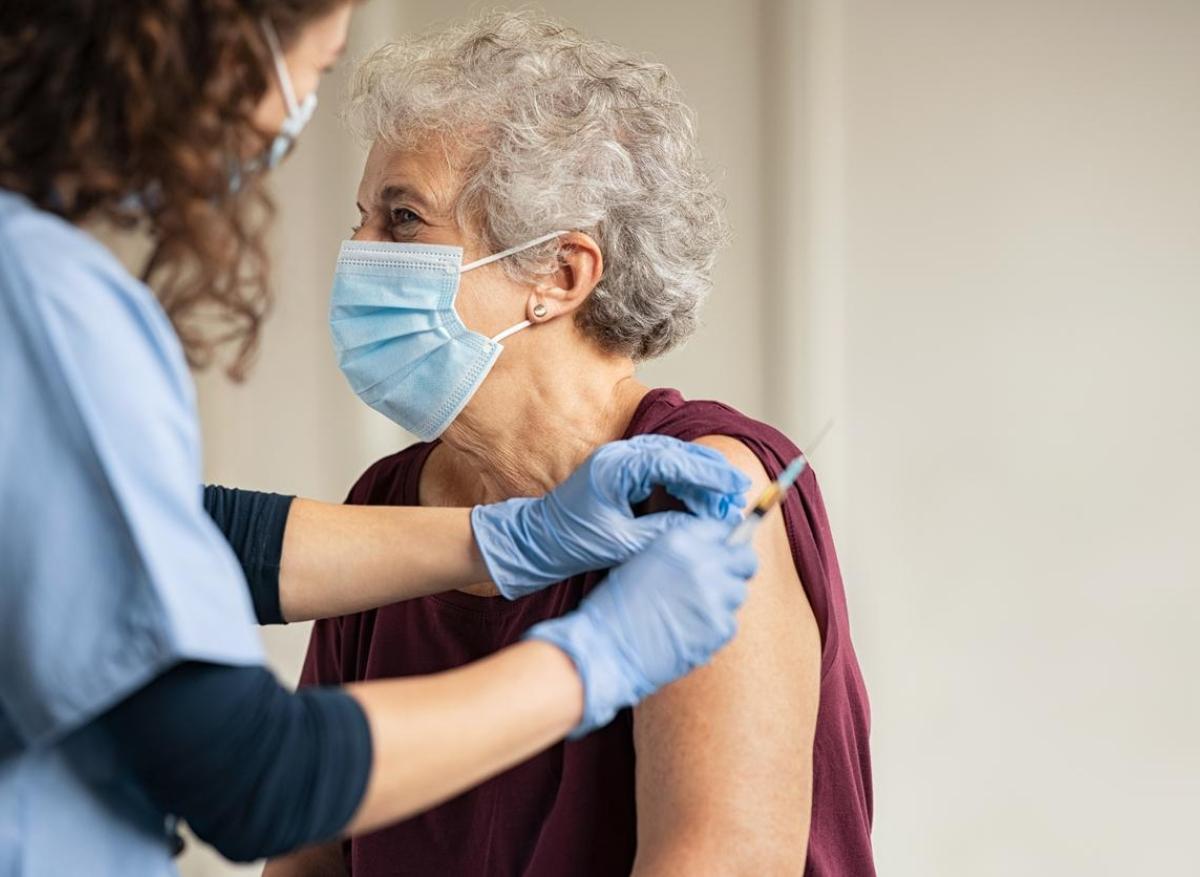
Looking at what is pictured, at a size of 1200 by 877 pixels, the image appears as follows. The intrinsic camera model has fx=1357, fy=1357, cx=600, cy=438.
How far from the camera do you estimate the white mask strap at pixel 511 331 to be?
5.32ft

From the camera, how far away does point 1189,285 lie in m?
2.47

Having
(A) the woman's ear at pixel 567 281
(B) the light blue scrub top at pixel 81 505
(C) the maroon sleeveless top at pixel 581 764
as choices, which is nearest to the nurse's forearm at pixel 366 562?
(C) the maroon sleeveless top at pixel 581 764

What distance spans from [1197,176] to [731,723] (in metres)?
1.65

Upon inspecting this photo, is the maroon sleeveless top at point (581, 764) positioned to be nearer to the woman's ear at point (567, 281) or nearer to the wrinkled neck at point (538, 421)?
the wrinkled neck at point (538, 421)

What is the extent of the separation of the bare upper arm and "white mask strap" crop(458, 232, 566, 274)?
447 millimetres

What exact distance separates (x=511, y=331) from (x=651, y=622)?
0.65 metres

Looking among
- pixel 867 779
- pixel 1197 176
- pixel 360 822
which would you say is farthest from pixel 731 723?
pixel 1197 176

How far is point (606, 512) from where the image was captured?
1.33 m

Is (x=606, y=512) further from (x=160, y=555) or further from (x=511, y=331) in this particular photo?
(x=160, y=555)

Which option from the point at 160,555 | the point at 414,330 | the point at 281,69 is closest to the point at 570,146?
the point at 414,330

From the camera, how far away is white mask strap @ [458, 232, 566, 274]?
161cm

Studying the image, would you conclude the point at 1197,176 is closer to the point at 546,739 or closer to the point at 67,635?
the point at 546,739

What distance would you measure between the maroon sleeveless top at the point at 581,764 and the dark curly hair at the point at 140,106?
0.70 meters

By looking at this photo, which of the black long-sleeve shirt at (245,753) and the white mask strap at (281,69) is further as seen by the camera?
the white mask strap at (281,69)
